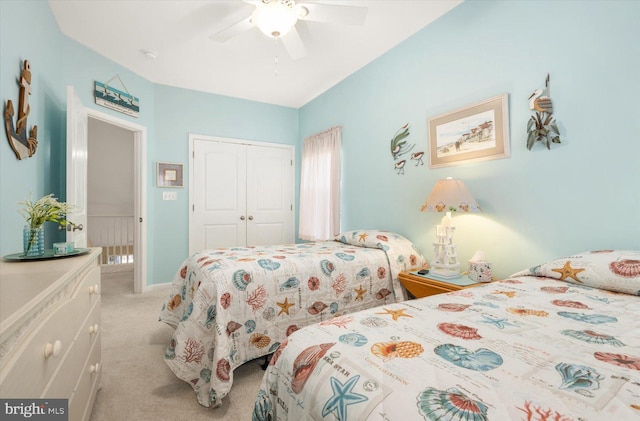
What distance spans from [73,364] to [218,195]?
3.31 meters

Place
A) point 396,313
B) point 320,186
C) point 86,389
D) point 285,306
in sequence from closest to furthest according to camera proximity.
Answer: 1. point 396,313
2. point 86,389
3. point 285,306
4. point 320,186

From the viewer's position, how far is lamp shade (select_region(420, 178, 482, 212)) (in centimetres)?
215

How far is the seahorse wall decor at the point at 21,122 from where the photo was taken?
1630mm

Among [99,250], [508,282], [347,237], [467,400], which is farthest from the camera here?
[347,237]

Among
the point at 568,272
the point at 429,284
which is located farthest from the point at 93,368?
the point at 568,272

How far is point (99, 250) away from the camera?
1788 millimetres

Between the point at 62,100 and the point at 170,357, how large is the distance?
8.67 feet

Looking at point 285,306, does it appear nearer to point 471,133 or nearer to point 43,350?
point 43,350

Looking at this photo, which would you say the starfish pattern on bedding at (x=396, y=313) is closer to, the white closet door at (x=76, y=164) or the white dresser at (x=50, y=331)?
the white dresser at (x=50, y=331)

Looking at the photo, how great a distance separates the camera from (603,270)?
55.2 inches

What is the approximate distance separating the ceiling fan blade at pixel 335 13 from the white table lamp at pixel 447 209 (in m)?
1.31

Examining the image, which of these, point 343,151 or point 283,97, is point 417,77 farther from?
point 283,97

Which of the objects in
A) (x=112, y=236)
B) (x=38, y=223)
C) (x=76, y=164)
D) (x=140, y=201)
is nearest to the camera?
(x=38, y=223)

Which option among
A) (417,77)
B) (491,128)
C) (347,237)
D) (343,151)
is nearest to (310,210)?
(343,151)
